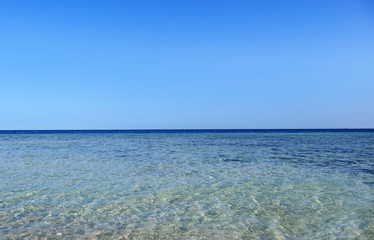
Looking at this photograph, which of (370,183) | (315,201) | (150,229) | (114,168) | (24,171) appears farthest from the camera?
(114,168)

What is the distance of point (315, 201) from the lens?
783cm

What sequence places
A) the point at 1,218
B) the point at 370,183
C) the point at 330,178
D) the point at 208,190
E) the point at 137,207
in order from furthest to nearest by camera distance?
the point at 330,178 < the point at 370,183 < the point at 208,190 < the point at 137,207 < the point at 1,218

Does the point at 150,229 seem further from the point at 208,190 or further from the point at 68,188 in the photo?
the point at 68,188

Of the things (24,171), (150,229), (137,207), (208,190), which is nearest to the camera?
(150,229)

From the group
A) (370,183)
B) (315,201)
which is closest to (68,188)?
(315,201)

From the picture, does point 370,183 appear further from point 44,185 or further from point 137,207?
point 44,185

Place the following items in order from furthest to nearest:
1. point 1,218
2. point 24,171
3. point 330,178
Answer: point 24,171, point 330,178, point 1,218

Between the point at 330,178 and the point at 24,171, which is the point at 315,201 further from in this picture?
the point at 24,171

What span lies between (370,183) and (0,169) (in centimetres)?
1447

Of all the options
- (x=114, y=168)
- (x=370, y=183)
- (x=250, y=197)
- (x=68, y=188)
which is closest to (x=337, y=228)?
(x=250, y=197)

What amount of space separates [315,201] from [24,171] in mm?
10977

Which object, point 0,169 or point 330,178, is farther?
point 0,169

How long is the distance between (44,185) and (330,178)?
32.5 ft

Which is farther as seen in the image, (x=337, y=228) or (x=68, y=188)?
(x=68, y=188)
